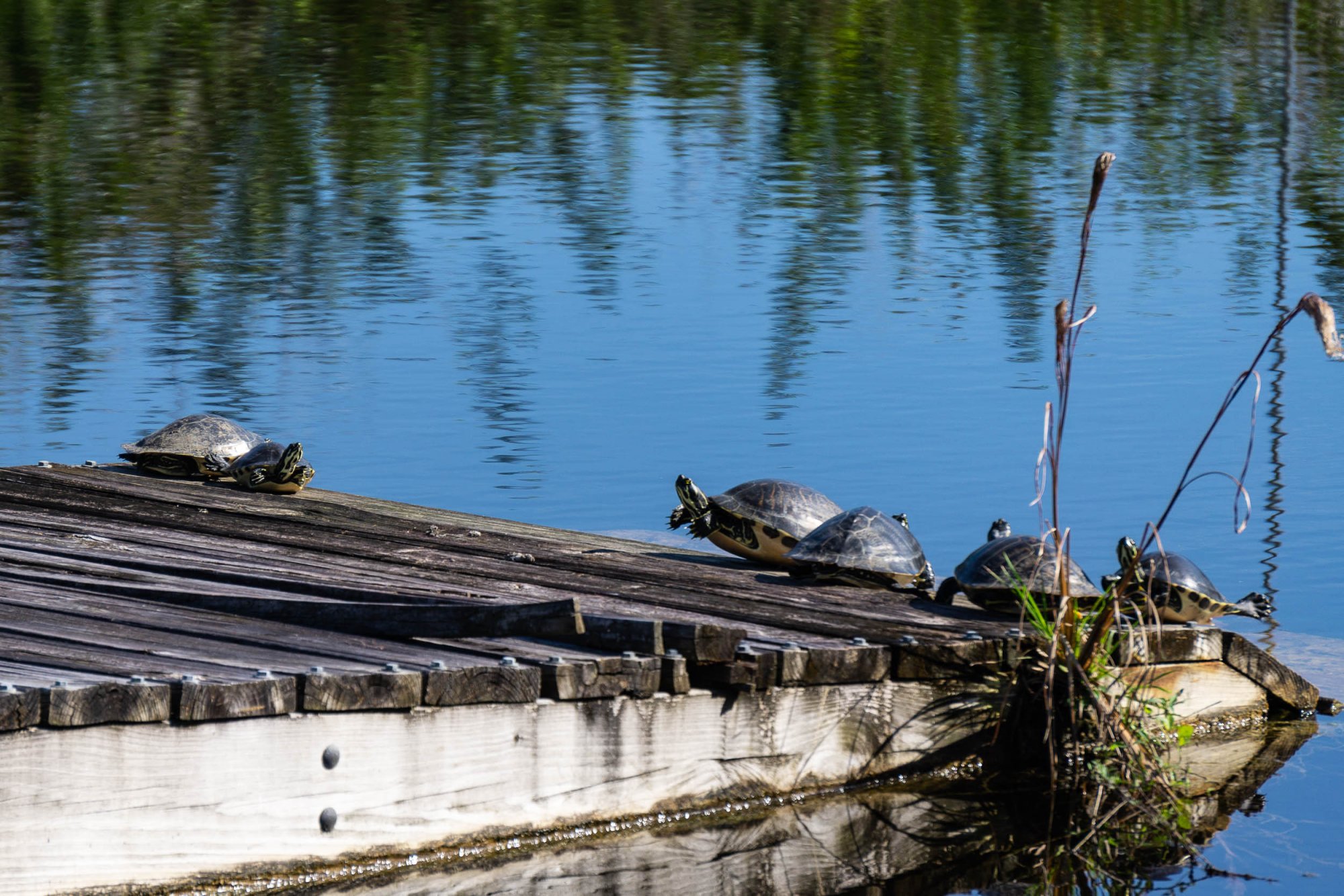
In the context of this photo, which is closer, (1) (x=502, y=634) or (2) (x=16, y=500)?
(1) (x=502, y=634)

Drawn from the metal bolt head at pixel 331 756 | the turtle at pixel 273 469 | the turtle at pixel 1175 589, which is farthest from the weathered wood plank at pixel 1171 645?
the turtle at pixel 273 469

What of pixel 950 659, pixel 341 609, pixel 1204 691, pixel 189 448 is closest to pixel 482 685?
pixel 341 609

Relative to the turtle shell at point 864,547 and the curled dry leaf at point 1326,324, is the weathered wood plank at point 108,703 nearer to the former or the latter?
the turtle shell at point 864,547

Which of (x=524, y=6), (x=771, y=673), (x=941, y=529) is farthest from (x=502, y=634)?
(x=524, y=6)

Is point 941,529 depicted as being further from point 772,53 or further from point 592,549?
point 772,53

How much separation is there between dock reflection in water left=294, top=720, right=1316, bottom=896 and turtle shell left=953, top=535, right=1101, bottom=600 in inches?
19.2

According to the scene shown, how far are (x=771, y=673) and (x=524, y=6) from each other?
19800mm

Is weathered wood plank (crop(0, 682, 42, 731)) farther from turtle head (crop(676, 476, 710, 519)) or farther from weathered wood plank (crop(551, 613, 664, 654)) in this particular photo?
turtle head (crop(676, 476, 710, 519))

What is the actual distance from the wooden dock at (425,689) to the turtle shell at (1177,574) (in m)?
0.17

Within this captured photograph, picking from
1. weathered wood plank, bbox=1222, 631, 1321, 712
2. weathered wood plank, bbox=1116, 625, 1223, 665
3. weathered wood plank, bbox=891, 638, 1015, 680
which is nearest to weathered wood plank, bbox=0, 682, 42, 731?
weathered wood plank, bbox=891, 638, 1015, 680

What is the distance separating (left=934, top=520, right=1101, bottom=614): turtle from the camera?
4.46 meters

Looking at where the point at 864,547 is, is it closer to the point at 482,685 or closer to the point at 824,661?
the point at 824,661

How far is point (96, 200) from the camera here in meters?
12.8

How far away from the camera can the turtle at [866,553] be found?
481cm
